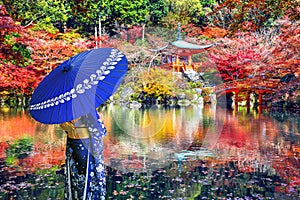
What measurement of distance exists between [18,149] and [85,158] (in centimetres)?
416

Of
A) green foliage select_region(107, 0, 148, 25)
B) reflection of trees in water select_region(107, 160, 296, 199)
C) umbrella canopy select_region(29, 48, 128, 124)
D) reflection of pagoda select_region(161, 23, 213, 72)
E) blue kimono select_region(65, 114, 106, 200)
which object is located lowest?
reflection of trees in water select_region(107, 160, 296, 199)

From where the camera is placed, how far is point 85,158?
2.29 m

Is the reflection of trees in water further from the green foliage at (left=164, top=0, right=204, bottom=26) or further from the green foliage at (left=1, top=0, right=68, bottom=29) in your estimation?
the green foliage at (left=164, top=0, right=204, bottom=26)

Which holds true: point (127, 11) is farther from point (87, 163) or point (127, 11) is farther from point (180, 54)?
point (87, 163)

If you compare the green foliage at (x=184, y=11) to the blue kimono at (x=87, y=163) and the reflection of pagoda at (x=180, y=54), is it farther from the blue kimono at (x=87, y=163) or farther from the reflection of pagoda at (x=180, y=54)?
the blue kimono at (x=87, y=163)

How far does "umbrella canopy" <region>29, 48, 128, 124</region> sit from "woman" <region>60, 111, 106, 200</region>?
0.52ft

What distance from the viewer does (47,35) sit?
1547 centimetres

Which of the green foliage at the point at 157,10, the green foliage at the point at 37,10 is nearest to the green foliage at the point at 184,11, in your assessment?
the green foliage at the point at 157,10

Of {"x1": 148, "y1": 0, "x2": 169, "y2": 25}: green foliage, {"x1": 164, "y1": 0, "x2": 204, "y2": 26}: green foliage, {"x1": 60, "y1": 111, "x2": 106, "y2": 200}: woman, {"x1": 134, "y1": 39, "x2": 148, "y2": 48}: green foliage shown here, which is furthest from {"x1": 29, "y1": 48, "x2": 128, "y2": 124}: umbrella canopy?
{"x1": 148, "y1": 0, "x2": 169, "y2": 25}: green foliage

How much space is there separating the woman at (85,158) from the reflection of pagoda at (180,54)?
15677 mm

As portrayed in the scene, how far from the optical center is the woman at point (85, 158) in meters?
2.21

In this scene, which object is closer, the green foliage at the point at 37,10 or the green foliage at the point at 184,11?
the green foliage at the point at 37,10

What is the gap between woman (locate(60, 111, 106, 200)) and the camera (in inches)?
86.8

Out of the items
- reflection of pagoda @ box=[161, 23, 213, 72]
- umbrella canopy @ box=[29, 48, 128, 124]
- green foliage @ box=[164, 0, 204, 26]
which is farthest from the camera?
green foliage @ box=[164, 0, 204, 26]
